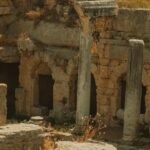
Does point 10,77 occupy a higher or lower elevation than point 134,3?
lower

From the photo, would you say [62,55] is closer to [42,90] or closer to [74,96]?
[74,96]

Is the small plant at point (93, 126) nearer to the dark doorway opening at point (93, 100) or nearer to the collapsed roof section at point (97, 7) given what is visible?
the dark doorway opening at point (93, 100)

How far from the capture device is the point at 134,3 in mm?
21516

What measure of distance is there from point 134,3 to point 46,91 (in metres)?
5.51

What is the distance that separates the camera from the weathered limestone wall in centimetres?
2050

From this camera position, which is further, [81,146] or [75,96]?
[75,96]

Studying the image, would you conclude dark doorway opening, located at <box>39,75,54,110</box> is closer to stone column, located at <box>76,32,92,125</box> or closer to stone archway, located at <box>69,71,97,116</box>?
stone archway, located at <box>69,71,97,116</box>

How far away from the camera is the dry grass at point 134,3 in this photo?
21.4 metres

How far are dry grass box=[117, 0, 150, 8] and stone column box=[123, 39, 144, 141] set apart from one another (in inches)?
96.2

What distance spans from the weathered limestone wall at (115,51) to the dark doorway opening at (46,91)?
317cm

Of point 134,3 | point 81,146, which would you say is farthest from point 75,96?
point 81,146

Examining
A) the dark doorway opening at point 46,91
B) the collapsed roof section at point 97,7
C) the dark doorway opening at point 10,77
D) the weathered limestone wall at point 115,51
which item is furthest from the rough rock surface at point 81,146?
the dark doorway opening at point 10,77

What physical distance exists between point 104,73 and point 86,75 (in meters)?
1.48

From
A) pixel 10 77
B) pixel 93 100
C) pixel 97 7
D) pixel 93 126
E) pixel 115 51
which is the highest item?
pixel 97 7
